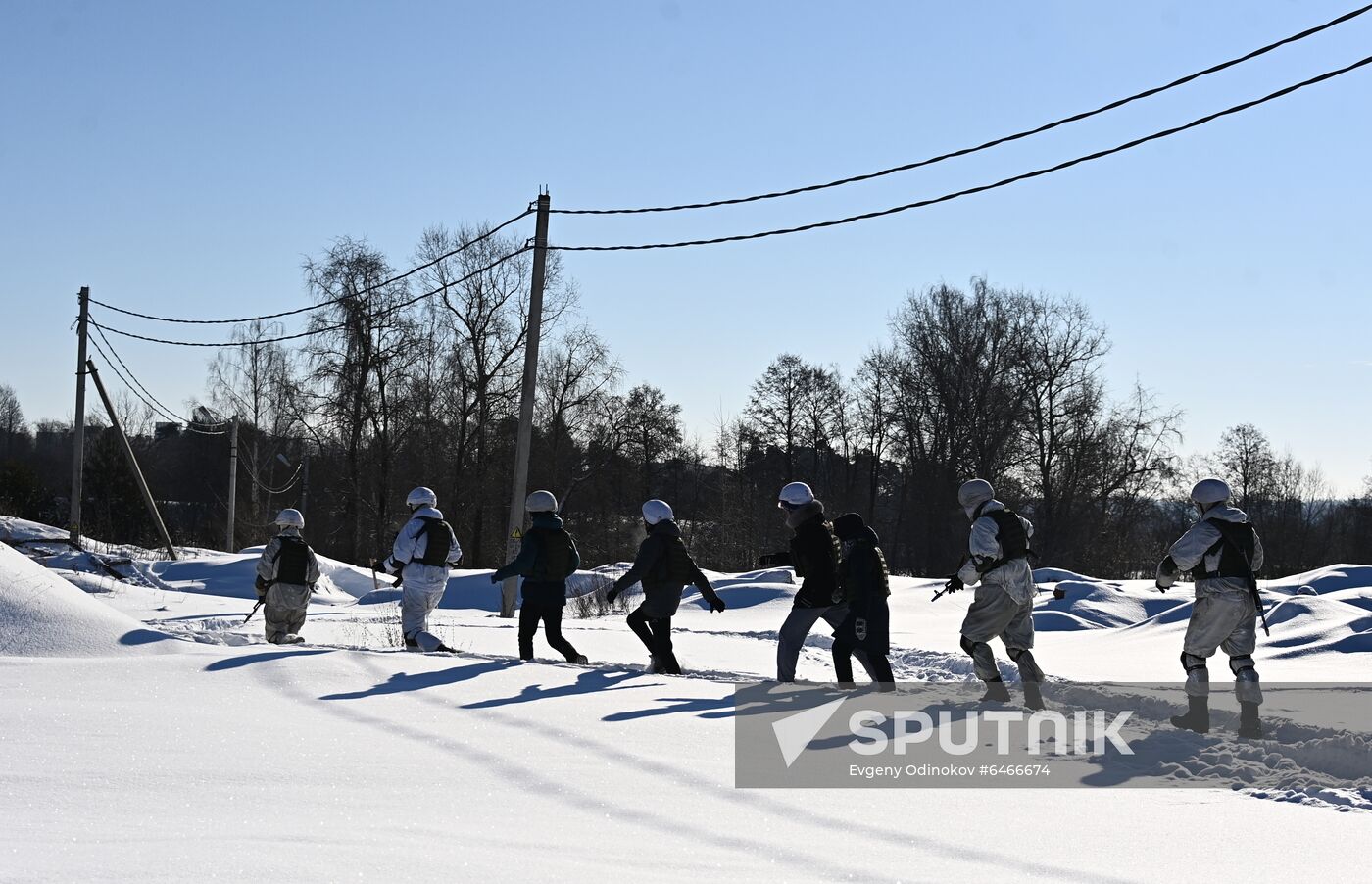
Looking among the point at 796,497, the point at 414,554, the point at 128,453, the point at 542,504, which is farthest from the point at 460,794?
the point at 128,453

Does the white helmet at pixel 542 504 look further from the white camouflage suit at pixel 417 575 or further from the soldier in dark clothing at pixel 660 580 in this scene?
the soldier in dark clothing at pixel 660 580

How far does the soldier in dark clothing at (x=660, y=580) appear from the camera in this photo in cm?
1044

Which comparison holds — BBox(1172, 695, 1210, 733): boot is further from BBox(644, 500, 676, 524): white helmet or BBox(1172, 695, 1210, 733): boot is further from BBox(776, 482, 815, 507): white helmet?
BBox(644, 500, 676, 524): white helmet

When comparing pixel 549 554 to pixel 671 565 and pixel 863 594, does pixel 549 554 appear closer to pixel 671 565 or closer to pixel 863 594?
pixel 671 565

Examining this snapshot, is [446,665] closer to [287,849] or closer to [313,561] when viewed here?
[313,561]

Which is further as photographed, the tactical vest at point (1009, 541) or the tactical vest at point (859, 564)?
the tactical vest at point (859, 564)

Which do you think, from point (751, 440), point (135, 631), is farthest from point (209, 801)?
point (751, 440)

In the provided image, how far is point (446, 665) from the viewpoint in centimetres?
919

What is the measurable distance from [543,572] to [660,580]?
1.18m

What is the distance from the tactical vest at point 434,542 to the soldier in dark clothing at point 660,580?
78.9 inches

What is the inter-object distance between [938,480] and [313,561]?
37980mm

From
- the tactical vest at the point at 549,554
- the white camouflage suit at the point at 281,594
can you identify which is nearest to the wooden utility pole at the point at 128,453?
the white camouflage suit at the point at 281,594

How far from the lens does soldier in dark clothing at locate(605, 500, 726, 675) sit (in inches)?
411

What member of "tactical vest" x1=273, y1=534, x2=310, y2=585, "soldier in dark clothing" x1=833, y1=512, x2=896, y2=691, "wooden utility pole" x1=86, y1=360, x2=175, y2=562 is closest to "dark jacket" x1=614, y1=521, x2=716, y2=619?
"soldier in dark clothing" x1=833, y1=512, x2=896, y2=691
